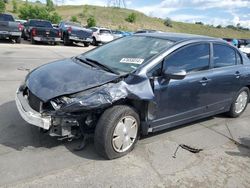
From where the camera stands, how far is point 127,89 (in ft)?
12.7

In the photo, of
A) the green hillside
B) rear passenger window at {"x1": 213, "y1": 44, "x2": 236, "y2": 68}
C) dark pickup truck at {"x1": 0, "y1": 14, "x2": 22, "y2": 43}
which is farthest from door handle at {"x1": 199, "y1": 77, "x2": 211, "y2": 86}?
the green hillside

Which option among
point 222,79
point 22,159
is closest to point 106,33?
point 222,79

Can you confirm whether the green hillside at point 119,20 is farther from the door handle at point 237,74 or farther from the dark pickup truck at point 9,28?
the door handle at point 237,74

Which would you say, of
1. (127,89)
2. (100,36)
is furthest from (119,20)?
(127,89)

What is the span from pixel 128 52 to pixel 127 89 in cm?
98

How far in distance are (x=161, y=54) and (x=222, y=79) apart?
158cm

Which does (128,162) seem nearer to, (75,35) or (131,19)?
(75,35)

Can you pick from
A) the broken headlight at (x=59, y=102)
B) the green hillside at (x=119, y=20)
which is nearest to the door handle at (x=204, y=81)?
the broken headlight at (x=59, y=102)

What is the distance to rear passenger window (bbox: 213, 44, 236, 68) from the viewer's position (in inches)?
208

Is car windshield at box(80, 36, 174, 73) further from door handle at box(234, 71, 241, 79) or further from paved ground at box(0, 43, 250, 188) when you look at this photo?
door handle at box(234, 71, 241, 79)

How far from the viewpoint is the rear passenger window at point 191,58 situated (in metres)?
4.44

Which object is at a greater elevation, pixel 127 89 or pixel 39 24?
pixel 127 89

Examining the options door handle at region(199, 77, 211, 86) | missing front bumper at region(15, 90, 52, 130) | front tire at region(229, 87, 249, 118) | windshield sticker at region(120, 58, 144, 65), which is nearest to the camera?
missing front bumper at region(15, 90, 52, 130)

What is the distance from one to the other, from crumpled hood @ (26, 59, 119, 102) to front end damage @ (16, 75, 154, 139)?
0.06 m
